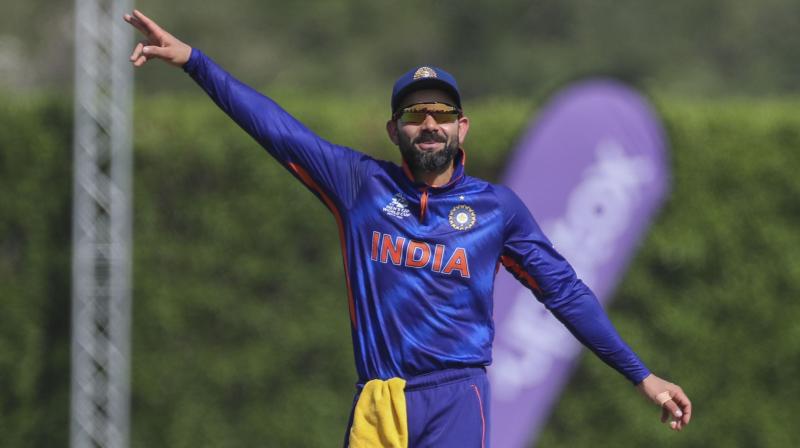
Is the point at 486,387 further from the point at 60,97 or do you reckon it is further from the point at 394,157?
the point at 60,97

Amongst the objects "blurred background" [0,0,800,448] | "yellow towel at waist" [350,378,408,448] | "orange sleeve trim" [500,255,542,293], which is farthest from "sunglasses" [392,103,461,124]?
"blurred background" [0,0,800,448]

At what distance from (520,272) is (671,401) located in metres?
0.69

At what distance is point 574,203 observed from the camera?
32.1 feet

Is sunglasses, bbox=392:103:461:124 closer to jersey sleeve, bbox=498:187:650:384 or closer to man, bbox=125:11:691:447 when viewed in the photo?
man, bbox=125:11:691:447

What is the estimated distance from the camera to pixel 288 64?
27.9 meters

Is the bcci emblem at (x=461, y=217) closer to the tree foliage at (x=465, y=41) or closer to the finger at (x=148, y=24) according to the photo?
the finger at (x=148, y=24)

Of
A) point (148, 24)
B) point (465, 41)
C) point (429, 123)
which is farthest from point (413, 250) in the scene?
point (465, 41)

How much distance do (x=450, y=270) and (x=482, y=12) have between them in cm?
2462

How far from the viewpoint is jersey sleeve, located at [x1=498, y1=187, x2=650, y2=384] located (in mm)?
4585

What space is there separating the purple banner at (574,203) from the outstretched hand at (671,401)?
5062mm

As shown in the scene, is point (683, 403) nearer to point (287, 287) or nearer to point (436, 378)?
point (436, 378)

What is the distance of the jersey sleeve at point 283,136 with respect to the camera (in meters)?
4.51

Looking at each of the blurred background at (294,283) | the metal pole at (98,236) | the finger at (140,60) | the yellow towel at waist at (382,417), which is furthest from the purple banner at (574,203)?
the finger at (140,60)

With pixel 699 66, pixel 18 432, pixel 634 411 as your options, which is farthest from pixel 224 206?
pixel 699 66
